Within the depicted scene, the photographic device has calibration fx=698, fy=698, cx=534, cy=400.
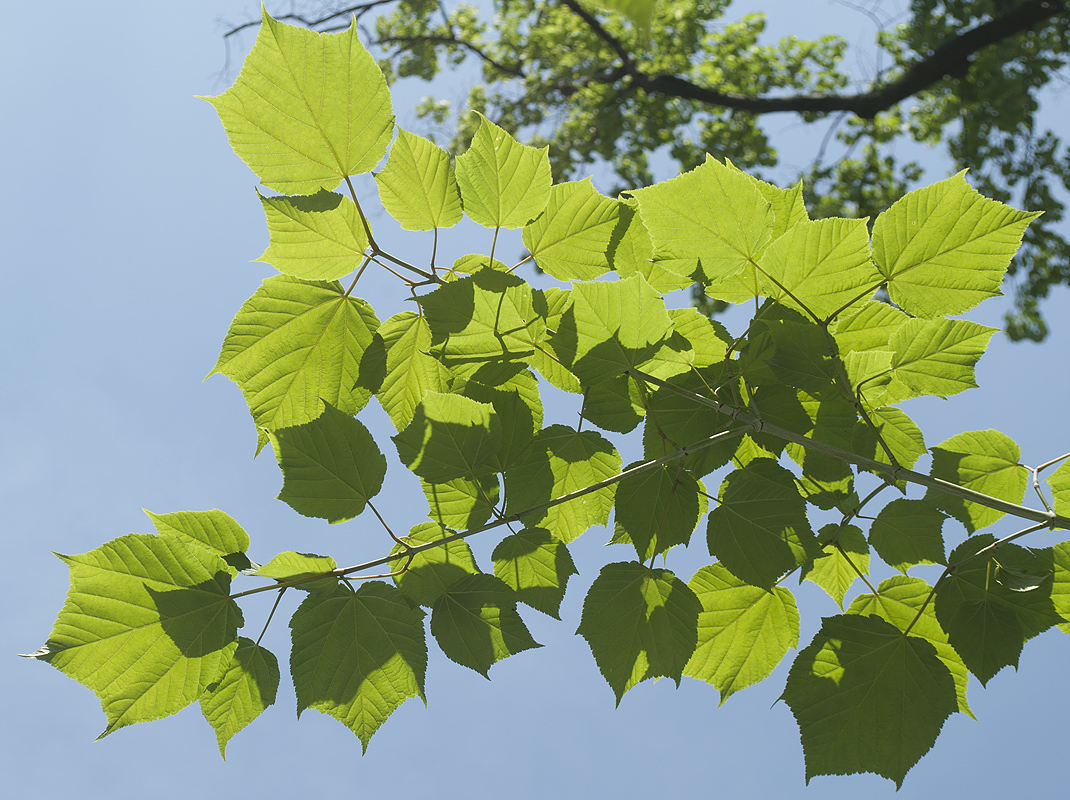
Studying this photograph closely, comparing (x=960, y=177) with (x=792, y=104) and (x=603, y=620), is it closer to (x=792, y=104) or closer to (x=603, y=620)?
(x=603, y=620)

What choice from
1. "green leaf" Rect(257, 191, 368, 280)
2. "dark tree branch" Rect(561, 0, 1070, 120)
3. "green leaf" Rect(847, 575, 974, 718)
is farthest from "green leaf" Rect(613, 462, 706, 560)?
"dark tree branch" Rect(561, 0, 1070, 120)

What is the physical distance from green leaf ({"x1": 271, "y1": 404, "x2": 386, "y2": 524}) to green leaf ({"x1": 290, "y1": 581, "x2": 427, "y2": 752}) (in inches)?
3.2

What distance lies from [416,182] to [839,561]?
59cm

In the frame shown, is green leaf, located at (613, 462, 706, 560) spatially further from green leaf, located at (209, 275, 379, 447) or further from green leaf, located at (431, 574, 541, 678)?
green leaf, located at (209, 275, 379, 447)

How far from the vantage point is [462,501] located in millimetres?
678

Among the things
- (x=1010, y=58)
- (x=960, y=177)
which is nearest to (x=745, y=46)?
(x=1010, y=58)

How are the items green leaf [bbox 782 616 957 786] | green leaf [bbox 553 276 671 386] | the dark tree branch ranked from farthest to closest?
the dark tree branch < green leaf [bbox 782 616 957 786] < green leaf [bbox 553 276 671 386]

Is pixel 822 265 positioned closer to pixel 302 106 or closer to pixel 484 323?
pixel 484 323

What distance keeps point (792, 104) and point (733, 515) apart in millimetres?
5350

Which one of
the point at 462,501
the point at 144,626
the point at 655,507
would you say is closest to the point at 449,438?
the point at 462,501

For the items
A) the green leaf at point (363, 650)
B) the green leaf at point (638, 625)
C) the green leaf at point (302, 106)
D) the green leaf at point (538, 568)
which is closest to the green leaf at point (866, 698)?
the green leaf at point (638, 625)

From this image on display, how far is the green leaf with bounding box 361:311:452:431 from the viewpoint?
0.67 meters

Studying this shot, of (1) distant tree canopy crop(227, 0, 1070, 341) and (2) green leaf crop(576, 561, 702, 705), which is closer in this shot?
(2) green leaf crop(576, 561, 702, 705)

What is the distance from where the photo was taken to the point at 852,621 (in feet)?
2.30
